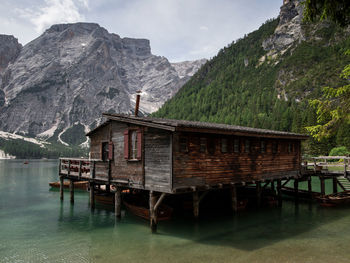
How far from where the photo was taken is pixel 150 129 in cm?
1780

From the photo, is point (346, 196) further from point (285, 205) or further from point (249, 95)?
point (249, 95)

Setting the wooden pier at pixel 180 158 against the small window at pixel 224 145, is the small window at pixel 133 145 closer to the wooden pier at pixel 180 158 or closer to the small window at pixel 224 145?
the wooden pier at pixel 180 158

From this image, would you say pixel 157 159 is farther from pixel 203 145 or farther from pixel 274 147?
pixel 274 147

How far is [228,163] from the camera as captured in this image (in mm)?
19719

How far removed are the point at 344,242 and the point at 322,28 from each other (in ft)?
533

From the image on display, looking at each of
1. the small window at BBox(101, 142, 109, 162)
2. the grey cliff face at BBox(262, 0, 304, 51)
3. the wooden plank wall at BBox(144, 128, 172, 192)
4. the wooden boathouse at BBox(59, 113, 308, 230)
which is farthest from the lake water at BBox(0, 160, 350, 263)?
the grey cliff face at BBox(262, 0, 304, 51)

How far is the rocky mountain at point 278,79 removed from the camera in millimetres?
120812

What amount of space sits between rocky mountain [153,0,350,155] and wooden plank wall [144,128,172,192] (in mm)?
70014

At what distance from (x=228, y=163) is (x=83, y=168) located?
44.9ft

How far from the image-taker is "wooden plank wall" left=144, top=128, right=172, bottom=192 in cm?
1656

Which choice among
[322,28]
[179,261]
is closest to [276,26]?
[322,28]

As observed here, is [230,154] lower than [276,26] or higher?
lower

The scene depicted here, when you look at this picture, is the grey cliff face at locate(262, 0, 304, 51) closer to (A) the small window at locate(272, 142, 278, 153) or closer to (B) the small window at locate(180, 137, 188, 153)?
(A) the small window at locate(272, 142, 278, 153)

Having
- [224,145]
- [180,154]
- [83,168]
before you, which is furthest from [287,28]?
[180,154]
